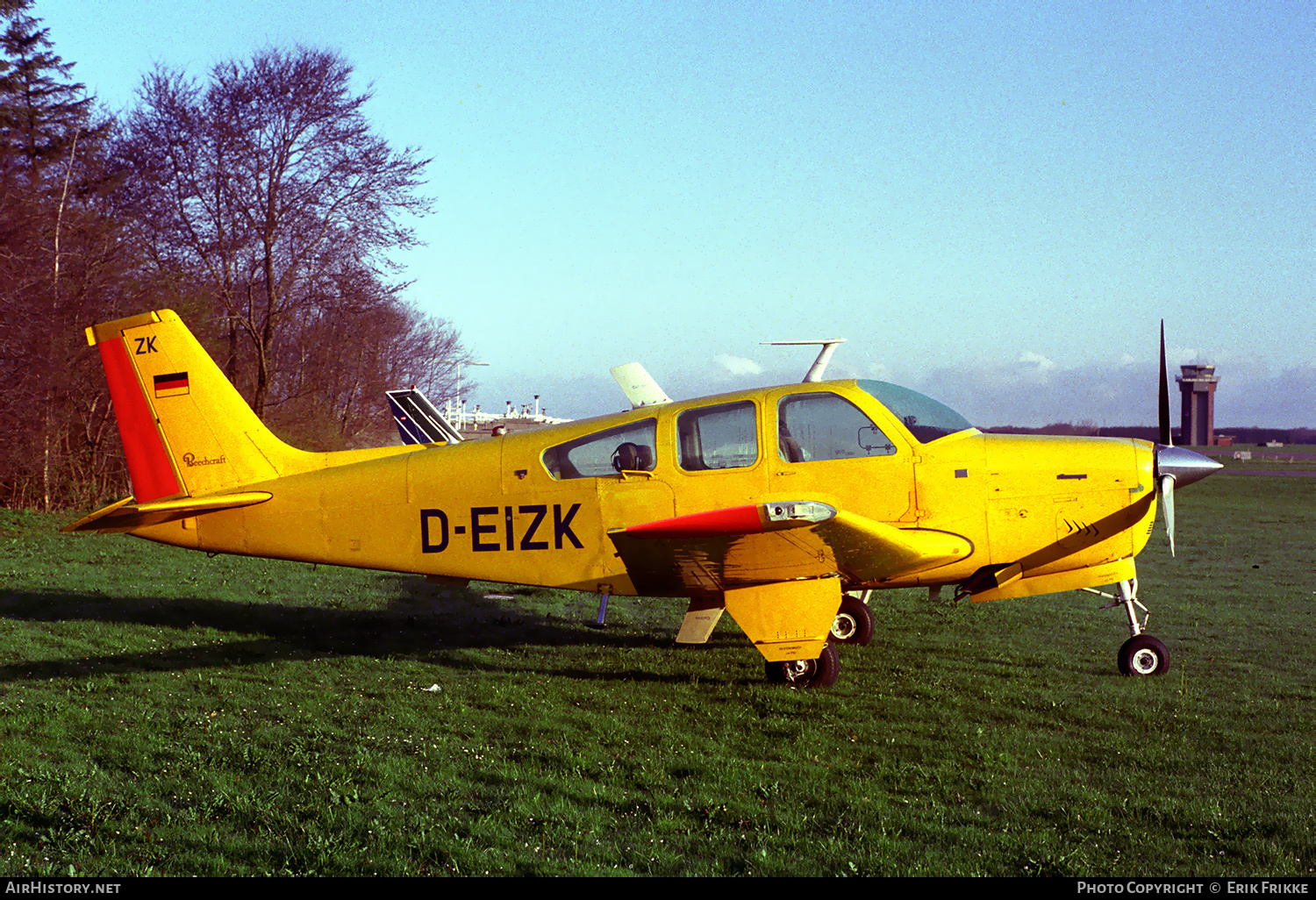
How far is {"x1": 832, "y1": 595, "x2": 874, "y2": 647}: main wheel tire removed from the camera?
378 inches

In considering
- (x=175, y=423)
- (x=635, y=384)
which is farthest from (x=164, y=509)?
(x=635, y=384)

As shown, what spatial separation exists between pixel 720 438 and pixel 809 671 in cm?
212

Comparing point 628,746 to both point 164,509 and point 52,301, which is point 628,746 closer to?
point 164,509

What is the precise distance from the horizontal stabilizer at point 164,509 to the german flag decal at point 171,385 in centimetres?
109

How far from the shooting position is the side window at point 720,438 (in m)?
7.99

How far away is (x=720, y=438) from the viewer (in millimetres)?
8031

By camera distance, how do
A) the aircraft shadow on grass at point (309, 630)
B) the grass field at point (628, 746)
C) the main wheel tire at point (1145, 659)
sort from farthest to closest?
the aircraft shadow on grass at point (309, 630)
the main wheel tire at point (1145, 659)
the grass field at point (628, 746)

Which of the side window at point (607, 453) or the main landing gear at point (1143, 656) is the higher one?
the side window at point (607, 453)

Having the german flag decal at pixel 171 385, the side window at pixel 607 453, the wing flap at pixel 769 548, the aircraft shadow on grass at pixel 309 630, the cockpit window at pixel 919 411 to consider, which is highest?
the german flag decal at pixel 171 385

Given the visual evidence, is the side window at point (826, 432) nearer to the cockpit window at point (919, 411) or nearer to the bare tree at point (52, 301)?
the cockpit window at point (919, 411)

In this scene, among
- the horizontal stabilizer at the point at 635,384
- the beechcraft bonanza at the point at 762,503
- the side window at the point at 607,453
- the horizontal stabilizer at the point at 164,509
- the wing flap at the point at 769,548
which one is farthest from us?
the horizontal stabilizer at the point at 635,384

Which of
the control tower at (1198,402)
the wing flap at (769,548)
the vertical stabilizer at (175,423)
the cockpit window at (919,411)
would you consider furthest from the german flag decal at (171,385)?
the control tower at (1198,402)

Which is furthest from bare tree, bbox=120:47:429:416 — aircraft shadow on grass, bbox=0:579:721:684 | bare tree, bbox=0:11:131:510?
aircraft shadow on grass, bbox=0:579:721:684
